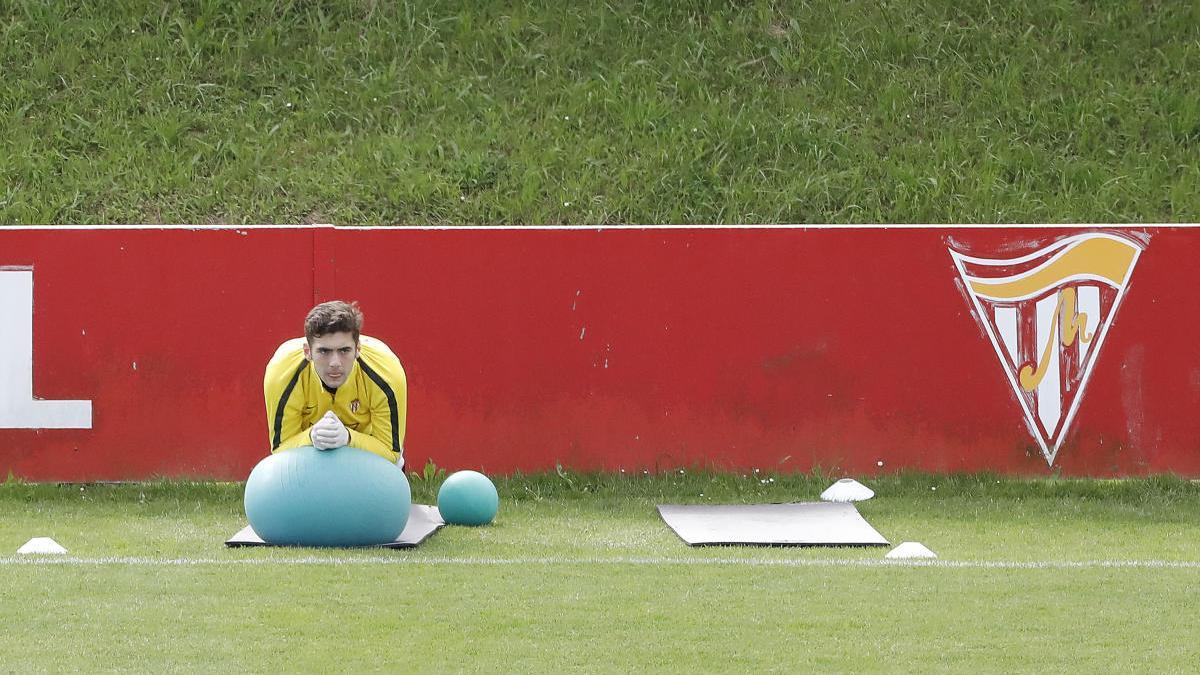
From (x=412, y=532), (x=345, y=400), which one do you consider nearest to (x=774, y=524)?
(x=412, y=532)

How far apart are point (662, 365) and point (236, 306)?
2.86 metres

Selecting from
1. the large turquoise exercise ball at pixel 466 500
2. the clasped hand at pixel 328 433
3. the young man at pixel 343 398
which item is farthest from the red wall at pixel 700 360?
the clasped hand at pixel 328 433

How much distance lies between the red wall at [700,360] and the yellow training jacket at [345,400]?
8.41ft

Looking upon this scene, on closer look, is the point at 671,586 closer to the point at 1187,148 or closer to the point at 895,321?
the point at 895,321

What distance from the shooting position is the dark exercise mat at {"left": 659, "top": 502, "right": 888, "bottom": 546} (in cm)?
901

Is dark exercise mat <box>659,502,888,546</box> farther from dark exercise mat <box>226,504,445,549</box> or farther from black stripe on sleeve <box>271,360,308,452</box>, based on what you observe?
black stripe on sleeve <box>271,360,308,452</box>

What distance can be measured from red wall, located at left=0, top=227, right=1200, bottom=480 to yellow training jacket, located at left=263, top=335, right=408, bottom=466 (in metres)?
2.56

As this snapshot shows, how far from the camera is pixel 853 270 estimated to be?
37.9ft

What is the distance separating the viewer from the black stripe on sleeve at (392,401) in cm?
887

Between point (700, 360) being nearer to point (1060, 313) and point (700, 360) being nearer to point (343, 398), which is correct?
point (1060, 313)

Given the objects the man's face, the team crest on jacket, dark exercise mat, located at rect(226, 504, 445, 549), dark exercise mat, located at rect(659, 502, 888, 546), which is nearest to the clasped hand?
the man's face

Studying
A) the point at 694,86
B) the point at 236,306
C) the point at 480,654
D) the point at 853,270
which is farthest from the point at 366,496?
the point at 694,86

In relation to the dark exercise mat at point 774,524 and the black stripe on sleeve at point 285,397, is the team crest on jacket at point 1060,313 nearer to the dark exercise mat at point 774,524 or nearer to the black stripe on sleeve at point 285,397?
the dark exercise mat at point 774,524

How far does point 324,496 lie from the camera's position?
8.41 metres
